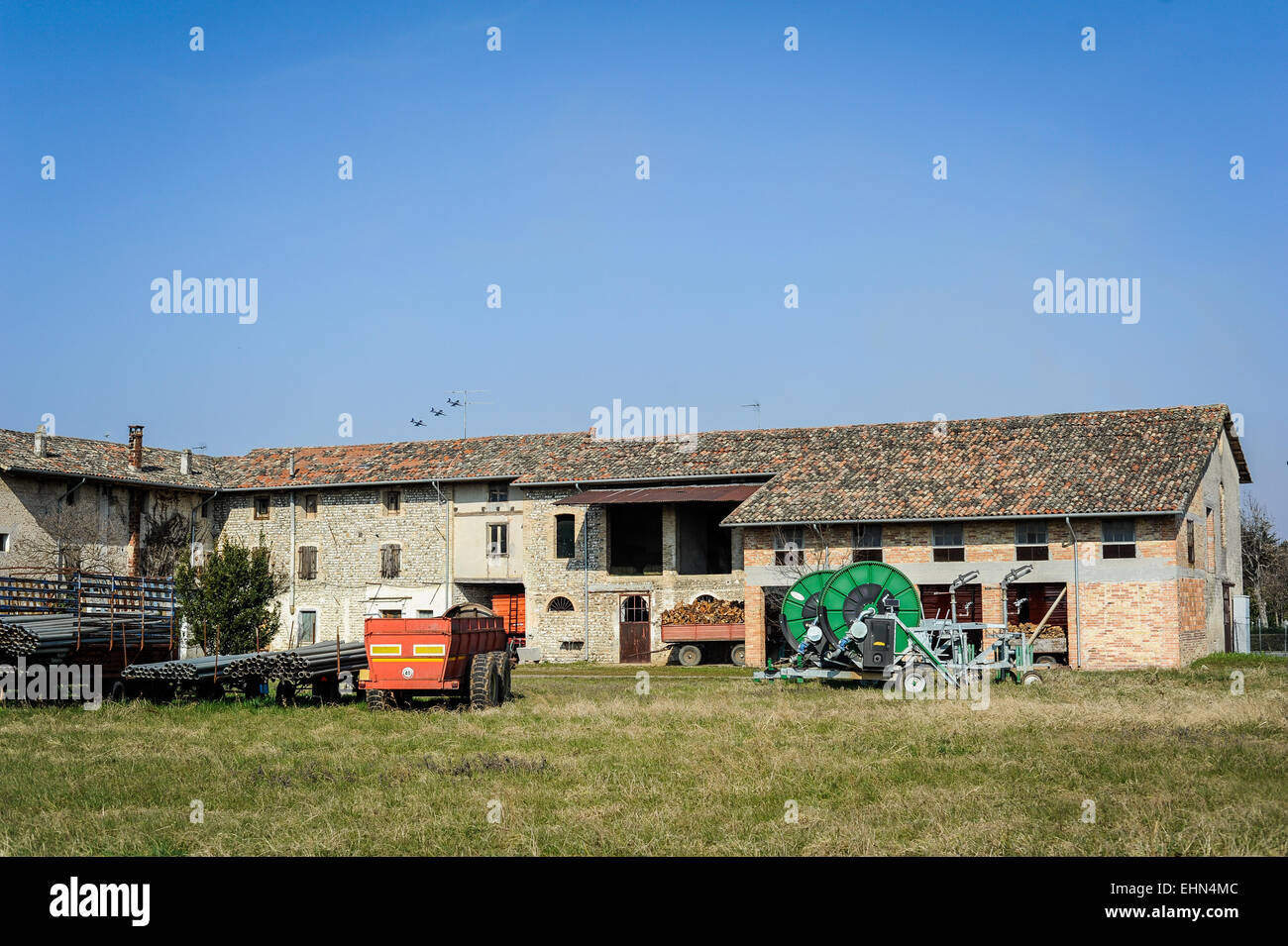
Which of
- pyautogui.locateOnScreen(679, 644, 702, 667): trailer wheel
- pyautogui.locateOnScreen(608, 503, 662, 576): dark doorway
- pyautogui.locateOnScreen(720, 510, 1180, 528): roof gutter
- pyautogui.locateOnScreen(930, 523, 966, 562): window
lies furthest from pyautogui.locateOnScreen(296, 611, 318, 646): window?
pyautogui.locateOnScreen(930, 523, 966, 562): window

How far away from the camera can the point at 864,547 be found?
31875 mm

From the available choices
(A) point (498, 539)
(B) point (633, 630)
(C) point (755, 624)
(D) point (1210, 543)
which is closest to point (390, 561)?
(A) point (498, 539)

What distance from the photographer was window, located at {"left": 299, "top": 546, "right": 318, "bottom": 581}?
141 ft

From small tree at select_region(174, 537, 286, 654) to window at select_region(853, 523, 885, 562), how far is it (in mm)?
17653

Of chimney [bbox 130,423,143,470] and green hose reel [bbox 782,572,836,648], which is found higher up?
chimney [bbox 130,423,143,470]

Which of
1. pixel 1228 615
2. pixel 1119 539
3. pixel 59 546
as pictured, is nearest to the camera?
pixel 1119 539

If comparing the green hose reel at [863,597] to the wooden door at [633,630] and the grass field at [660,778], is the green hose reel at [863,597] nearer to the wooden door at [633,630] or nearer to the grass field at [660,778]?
the grass field at [660,778]

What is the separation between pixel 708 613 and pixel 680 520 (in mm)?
3447

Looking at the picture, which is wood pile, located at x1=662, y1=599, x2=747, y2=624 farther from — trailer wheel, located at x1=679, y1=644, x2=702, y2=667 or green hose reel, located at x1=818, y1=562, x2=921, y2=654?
green hose reel, located at x1=818, y1=562, x2=921, y2=654

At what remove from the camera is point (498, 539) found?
4034cm

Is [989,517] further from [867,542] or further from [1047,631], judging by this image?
[867,542]

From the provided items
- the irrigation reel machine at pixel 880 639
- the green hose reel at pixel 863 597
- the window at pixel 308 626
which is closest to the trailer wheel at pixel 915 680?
the irrigation reel machine at pixel 880 639
